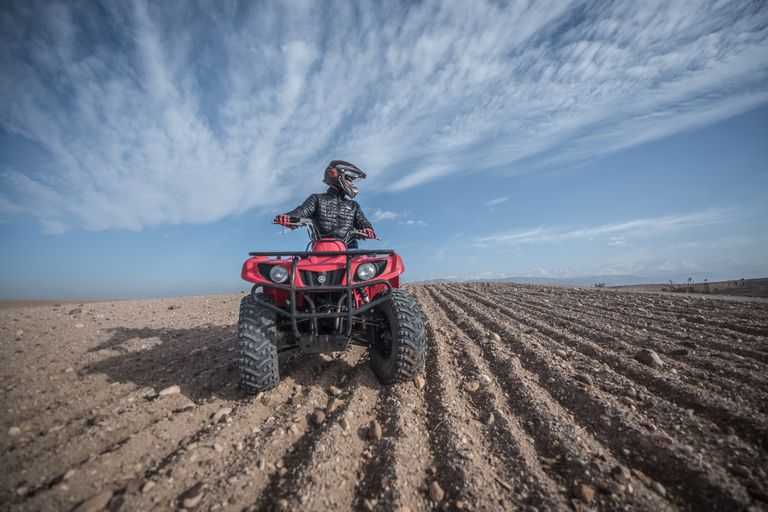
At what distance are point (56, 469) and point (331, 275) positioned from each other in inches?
92.9

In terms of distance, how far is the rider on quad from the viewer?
4867 millimetres

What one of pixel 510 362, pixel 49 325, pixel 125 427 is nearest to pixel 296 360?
pixel 125 427

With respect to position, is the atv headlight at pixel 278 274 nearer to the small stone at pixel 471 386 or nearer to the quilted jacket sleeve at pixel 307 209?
the quilted jacket sleeve at pixel 307 209

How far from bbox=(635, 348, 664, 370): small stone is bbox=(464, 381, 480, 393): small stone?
202 centimetres

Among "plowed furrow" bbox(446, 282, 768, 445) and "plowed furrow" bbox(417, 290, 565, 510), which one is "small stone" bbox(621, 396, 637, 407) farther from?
"plowed furrow" bbox(417, 290, 565, 510)

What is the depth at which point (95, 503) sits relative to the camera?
1554 mm

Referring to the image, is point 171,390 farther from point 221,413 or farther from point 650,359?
point 650,359

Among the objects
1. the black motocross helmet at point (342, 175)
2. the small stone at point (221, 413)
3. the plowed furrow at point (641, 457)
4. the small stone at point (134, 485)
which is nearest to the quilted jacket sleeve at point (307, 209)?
the black motocross helmet at point (342, 175)

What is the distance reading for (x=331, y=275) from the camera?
10.5ft

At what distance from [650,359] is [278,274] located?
433 centimetres

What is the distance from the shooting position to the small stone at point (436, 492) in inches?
66.9

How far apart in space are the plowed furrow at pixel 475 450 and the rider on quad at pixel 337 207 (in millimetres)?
2831

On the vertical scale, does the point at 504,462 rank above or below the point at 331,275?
below

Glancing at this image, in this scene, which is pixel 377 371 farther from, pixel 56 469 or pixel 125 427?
pixel 56 469
